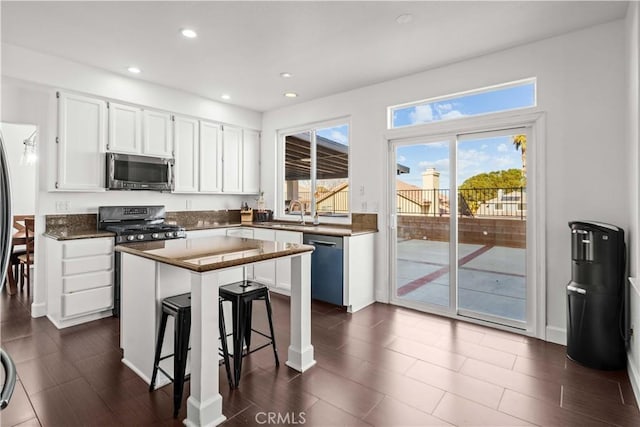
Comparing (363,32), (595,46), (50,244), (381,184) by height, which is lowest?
(50,244)

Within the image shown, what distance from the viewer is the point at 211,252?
228cm

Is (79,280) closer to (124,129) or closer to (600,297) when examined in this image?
(124,129)

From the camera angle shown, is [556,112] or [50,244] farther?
[50,244]

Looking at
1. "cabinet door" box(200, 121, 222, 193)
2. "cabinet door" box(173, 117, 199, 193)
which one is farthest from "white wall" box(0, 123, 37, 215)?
"cabinet door" box(200, 121, 222, 193)

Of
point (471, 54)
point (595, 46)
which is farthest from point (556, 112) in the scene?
point (471, 54)

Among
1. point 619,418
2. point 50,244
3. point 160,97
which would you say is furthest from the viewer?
point 160,97

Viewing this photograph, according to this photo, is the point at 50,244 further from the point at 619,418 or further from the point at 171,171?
the point at 619,418

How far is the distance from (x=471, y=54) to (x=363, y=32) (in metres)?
1.20

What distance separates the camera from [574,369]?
2.58m

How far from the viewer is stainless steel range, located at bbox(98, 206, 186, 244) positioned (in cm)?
375

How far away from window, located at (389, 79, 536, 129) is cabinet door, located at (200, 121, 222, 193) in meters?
2.55

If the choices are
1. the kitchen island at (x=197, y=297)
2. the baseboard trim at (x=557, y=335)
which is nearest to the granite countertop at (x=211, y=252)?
the kitchen island at (x=197, y=297)
